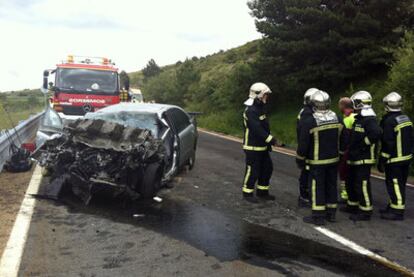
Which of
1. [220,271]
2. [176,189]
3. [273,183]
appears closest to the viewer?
[220,271]

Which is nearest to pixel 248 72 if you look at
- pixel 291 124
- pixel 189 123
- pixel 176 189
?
pixel 291 124

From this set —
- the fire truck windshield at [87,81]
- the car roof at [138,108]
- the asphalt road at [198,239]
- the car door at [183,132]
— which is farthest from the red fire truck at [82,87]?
the asphalt road at [198,239]

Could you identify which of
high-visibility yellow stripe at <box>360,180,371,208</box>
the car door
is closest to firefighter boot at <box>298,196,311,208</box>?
high-visibility yellow stripe at <box>360,180,371,208</box>

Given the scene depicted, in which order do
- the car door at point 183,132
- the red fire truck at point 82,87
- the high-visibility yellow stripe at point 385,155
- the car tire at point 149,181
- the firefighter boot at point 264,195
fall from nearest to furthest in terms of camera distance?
the high-visibility yellow stripe at point 385,155 < the car tire at point 149,181 < the firefighter boot at point 264,195 < the car door at point 183,132 < the red fire truck at point 82,87

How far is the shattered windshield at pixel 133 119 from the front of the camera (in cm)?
787

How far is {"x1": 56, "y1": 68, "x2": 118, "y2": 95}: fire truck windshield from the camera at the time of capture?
13.9m

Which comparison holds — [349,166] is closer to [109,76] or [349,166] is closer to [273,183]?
[273,183]

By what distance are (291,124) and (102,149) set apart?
15.0 metres

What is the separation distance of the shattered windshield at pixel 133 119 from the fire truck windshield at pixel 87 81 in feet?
20.1

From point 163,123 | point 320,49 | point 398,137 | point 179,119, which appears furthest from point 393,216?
point 320,49

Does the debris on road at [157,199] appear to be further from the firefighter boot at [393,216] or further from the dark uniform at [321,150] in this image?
the firefighter boot at [393,216]

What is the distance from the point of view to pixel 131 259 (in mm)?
4527

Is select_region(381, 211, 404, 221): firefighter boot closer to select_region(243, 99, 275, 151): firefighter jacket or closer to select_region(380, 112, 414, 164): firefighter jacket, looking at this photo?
select_region(380, 112, 414, 164): firefighter jacket

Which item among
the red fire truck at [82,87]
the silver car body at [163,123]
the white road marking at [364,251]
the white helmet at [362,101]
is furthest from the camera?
the red fire truck at [82,87]
